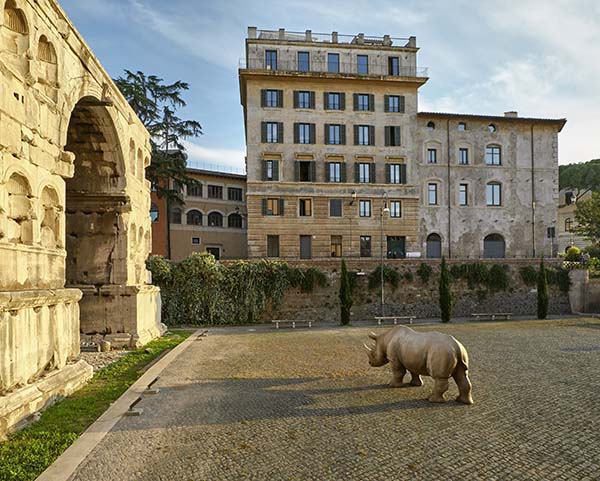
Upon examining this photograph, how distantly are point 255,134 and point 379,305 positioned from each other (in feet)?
58.3

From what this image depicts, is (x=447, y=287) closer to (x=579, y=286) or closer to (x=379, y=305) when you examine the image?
(x=379, y=305)

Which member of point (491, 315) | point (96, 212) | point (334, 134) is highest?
point (334, 134)

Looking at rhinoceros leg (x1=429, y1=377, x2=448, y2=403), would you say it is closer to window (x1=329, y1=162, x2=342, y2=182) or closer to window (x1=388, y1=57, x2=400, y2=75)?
window (x1=329, y1=162, x2=342, y2=182)

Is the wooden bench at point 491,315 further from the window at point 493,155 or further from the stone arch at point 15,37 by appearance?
the stone arch at point 15,37

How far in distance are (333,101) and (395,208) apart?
1083cm

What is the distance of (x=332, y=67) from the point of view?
3881cm

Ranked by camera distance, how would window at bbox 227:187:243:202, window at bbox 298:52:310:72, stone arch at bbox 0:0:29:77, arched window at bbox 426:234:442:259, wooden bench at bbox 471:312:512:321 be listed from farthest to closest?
window at bbox 227:187:243:202 → arched window at bbox 426:234:442:259 → window at bbox 298:52:310:72 → wooden bench at bbox 471:312:512:321 → stone arch at bbox 0:0:29:77

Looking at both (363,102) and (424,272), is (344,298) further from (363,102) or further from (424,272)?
(363,102)

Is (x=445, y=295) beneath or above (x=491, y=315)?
above

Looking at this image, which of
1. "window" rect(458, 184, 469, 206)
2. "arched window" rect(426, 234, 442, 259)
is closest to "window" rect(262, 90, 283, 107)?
"arched window" rect(426, 234, 442, 259)

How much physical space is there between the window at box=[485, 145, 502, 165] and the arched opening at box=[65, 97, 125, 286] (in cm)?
3480

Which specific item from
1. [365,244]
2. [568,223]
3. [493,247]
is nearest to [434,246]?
[493,247]

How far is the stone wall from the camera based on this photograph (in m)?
28.5

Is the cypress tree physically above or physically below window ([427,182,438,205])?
below
